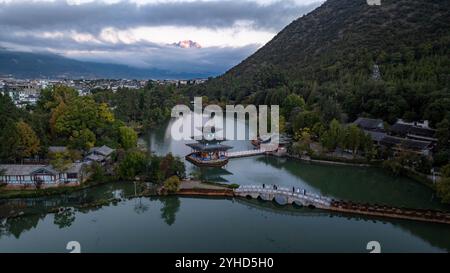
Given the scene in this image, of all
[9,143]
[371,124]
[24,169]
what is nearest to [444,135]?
[371,124]

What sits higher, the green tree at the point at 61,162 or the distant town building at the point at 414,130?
the distant town building at the point at 414,130

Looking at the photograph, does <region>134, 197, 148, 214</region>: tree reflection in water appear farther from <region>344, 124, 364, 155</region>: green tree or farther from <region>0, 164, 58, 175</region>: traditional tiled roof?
<region>344, 124, 364, 155</region>: green tree

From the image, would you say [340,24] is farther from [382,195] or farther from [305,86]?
[382,195]

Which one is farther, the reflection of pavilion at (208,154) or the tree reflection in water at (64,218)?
the reflection of pavilion at (208,154)

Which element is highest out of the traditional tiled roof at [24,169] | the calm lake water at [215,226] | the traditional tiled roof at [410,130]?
the traditional tiled roof at [410,130]

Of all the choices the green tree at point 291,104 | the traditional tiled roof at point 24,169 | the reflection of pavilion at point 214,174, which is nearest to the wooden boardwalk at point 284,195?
the reflection of pavilion at point 214,174

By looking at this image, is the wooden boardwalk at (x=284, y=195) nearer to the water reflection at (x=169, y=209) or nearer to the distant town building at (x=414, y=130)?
the water reflection at (x=169, y=209)
